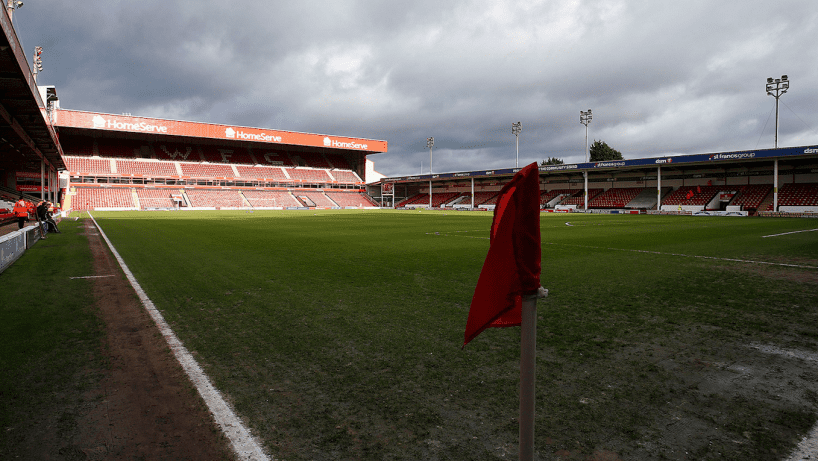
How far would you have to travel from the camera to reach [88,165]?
189 ft

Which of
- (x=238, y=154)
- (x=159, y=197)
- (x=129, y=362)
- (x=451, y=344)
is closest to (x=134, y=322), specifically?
(x=129, y=362)

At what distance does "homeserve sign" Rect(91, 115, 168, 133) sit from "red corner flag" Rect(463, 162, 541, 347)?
232ft

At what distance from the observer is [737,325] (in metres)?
5.01

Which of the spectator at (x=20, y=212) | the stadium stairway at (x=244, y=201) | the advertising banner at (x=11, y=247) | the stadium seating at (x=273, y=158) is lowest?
the advertising banner at (x=11, y=247)

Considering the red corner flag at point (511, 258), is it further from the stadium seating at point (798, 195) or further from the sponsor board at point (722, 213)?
the stadium seating at point (798, 195)

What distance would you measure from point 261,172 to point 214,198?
11.4 metres

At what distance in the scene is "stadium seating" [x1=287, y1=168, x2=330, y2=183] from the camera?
241ft

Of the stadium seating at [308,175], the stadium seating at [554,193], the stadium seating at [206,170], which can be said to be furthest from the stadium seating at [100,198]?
the stadium seating at [554,193]

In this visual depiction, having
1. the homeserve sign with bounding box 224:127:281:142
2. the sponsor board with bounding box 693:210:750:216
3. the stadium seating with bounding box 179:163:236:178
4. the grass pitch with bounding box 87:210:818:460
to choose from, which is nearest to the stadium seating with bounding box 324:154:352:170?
the homeserve sign with bounding box 224:127:281:142

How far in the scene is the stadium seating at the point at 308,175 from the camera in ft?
241

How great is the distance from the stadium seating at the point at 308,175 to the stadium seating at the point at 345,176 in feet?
6.51

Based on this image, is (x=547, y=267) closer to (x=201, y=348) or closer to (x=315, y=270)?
(x=315, y=270)

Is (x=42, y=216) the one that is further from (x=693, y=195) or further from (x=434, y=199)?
(x=434, y=199)

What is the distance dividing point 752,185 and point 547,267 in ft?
153
